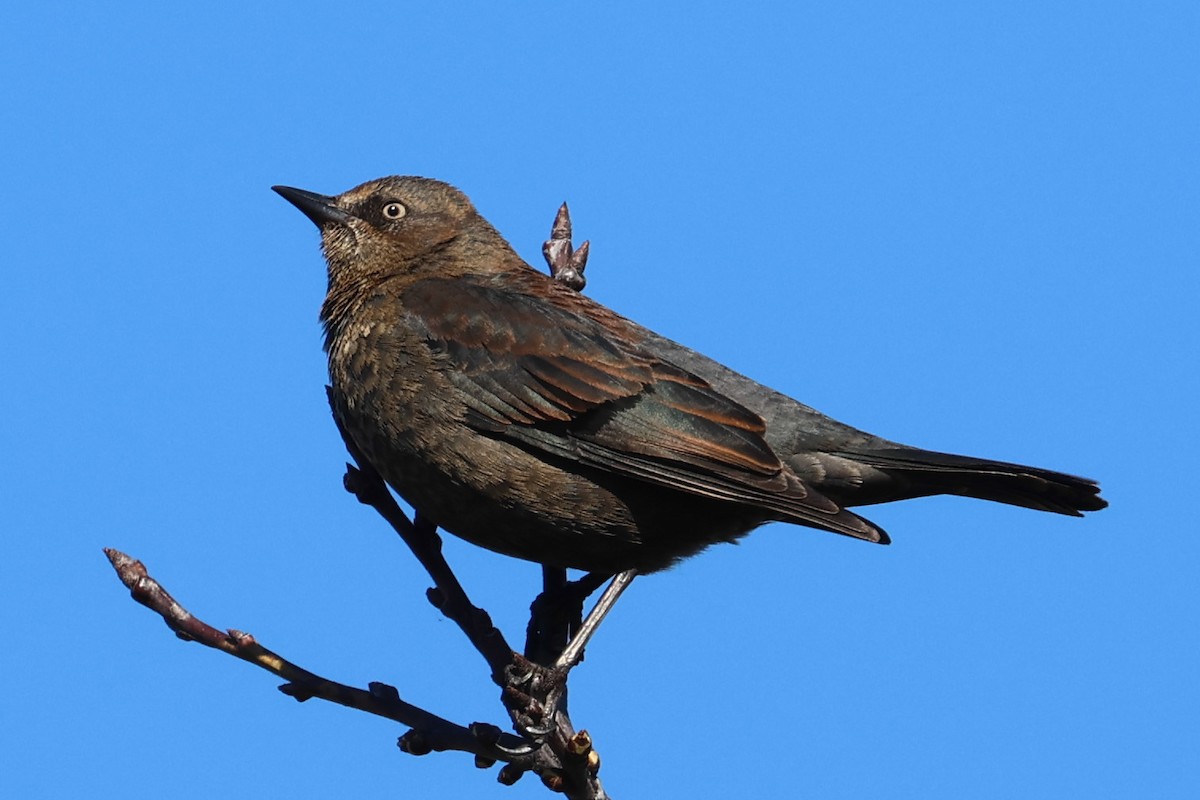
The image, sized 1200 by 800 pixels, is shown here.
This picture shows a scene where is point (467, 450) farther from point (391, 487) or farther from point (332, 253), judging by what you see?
point (332, 253)

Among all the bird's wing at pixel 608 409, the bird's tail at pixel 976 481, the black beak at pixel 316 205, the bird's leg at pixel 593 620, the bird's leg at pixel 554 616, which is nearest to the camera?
the bird's leg at pixel 593 620

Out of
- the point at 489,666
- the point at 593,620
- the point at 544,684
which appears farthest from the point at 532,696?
the point at 593,620

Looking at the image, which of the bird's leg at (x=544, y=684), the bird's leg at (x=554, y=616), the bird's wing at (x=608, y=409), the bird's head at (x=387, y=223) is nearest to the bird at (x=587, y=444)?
the bird's wing at (x=608, y=409)

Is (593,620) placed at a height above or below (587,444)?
below

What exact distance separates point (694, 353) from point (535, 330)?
1.08m

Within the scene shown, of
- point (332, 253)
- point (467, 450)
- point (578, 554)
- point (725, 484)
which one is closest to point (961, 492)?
point (725, 484)

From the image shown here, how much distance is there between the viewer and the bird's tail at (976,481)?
769 centimetres

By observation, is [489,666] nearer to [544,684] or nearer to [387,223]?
[544,684]

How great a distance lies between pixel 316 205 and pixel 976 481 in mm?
4076

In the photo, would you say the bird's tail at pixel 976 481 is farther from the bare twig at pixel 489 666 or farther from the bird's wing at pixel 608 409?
the bare twig at pixel 489 666

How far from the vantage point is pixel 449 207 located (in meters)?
8.93

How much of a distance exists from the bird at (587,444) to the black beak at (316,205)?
827 mm

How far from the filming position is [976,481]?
7.83m

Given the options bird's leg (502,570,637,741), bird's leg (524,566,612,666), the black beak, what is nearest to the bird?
bird's leg (524,566,612,666)
